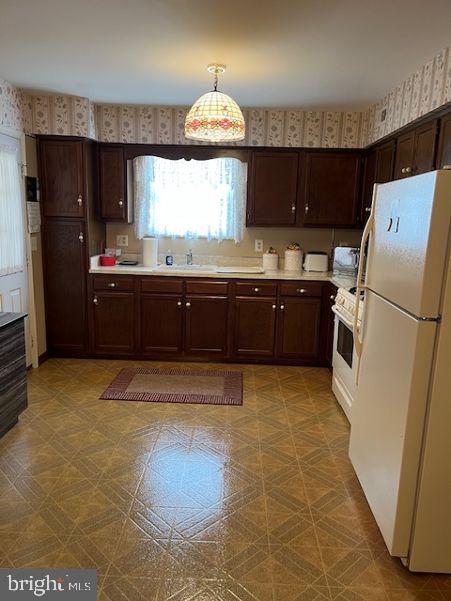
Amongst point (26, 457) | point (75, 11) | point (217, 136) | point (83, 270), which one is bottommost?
point (26, 457)

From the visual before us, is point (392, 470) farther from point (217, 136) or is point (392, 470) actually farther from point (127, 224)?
point (127, 224)

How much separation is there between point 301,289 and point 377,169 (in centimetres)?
125

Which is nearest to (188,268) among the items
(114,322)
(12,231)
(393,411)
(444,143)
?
(114,322)

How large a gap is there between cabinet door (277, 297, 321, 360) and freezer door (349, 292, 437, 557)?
195 cm

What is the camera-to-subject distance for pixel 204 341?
4.38 m

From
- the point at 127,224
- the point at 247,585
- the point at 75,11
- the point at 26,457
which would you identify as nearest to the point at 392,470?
the point at 247,585

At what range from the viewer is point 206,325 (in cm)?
435

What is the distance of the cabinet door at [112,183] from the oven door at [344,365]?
7.84 ft

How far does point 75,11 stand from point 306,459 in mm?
2823

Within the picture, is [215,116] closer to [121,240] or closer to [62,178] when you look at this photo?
[62,178]

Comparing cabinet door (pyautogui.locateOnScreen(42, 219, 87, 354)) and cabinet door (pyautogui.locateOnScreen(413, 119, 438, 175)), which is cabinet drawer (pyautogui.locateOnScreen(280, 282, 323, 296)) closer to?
cabinet door (pyautogui.locateOnScreen(413, 119, 438, 175))

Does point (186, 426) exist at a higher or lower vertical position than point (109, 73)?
lower

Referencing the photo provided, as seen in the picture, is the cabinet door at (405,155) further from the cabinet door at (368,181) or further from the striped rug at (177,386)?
the striped rug at (177,386)

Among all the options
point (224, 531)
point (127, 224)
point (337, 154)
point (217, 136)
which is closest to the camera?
point (224, 531)
